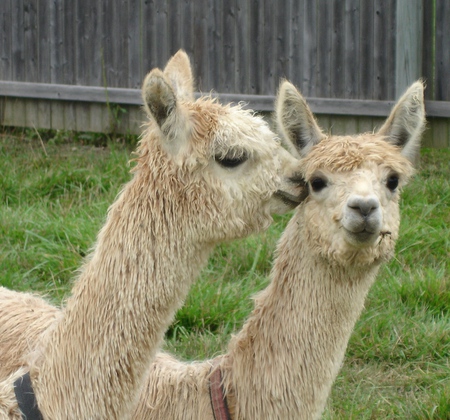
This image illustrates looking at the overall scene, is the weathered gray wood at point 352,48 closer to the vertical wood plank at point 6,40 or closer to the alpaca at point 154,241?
the vertical wood plank at point 6,40

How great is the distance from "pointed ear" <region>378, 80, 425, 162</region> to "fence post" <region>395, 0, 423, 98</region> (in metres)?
4.06

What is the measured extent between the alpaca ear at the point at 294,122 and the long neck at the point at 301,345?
1.53 feet

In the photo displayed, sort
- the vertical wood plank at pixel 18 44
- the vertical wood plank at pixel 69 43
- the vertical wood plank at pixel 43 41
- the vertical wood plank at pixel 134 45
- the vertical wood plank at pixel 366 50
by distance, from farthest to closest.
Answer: the vertical wood plank at pixel 18 44, the vertical wood plank at pixel 43 41, the vertical wood plank at pixel 69 43, the vertical wood plank at pixel 134 45, the vertical wood plank at pixel 366 50

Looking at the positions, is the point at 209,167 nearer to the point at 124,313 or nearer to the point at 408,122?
the point at 124,313

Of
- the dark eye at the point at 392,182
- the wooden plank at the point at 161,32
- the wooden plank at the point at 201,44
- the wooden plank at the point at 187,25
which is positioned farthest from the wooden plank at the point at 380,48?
the dark eye at the point at 392,182

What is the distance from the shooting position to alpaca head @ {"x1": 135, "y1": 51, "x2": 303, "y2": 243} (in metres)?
3.05

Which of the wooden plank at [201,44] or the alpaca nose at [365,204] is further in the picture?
the wooden plank at [201,44]

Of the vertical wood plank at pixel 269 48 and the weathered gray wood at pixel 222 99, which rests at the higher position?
the vertical wood plank at pixel 269 48

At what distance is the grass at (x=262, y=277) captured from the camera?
455cm

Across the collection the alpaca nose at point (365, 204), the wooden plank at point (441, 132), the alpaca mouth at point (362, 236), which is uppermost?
the wooden plank at point (441, 132)

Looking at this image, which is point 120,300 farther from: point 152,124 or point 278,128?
point 278,128

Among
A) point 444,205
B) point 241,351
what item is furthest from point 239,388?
point 444,205

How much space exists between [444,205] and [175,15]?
12.1 feet

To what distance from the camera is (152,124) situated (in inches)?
124
